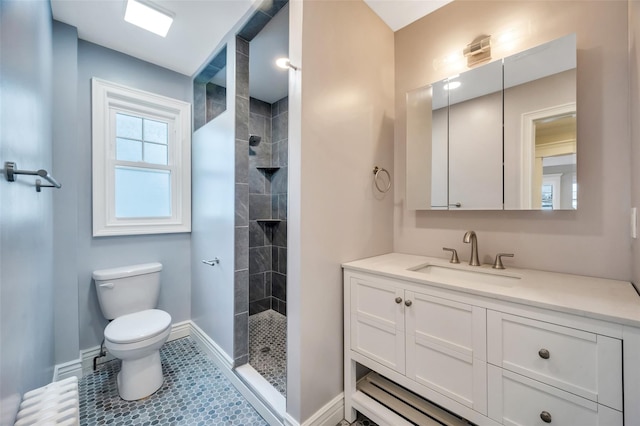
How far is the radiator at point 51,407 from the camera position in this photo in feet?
2.77

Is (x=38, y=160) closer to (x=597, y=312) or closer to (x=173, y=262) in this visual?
(x=173, y=262)


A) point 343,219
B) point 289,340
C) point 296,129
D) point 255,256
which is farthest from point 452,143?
point 255,256

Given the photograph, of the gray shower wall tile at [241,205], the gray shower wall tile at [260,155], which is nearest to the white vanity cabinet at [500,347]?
the gray shower wall tile at [241,205]

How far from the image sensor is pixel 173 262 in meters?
2.38

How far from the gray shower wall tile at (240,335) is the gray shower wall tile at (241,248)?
37cm

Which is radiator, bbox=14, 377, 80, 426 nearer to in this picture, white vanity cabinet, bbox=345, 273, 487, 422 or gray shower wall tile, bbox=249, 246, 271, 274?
white vanity cabinet, bbox=345, 273, 487, 422

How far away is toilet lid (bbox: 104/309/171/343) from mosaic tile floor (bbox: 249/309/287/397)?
0.75 meters

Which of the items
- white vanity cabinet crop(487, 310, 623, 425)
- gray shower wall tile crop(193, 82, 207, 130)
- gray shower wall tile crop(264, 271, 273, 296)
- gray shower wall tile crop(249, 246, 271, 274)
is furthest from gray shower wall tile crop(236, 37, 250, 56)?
gray shower wall tile crop(264, 271, 273, 296)

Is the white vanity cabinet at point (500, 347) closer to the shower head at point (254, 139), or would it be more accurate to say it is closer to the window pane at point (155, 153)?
the shower head at point (254, 139)

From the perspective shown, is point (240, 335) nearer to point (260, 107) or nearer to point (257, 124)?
point (257, 124)

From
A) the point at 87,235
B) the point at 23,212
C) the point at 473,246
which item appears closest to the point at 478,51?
the point at 473,246

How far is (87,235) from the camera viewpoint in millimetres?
1963

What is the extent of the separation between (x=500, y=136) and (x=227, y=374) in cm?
244

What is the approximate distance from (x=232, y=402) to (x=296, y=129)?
177 centimetres
